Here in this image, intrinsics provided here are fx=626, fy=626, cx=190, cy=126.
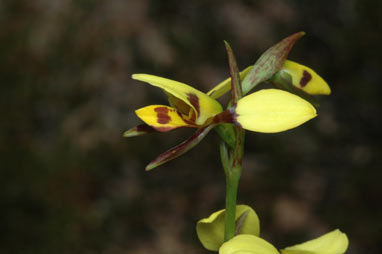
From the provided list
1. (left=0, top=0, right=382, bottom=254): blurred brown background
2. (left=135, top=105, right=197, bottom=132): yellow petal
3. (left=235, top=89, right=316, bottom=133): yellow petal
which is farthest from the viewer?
(left=0, top=0, right=382, bottom=254): blurred brown background

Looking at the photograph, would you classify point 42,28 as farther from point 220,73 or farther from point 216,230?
point 216,230

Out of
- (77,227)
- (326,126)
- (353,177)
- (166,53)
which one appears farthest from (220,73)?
(77,227)

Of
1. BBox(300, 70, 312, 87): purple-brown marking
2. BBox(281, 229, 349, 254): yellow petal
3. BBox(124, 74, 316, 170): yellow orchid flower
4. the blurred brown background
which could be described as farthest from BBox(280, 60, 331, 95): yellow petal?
the blurred brown background

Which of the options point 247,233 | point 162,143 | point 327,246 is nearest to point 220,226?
point 247,233

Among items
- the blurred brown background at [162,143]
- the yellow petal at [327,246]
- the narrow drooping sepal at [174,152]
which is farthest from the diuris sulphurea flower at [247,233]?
the blurred brown background at [162,143]

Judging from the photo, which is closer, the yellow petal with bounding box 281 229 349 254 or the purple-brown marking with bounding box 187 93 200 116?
the purple-brown marking with bounding box 187 93 200 116

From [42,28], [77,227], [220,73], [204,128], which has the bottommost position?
[77,227]

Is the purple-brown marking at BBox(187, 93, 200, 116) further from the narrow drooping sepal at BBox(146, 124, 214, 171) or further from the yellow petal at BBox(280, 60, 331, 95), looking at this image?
the yellow petal at BBox(280, 60, 331, 95)

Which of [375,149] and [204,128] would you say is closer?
[204,128]
